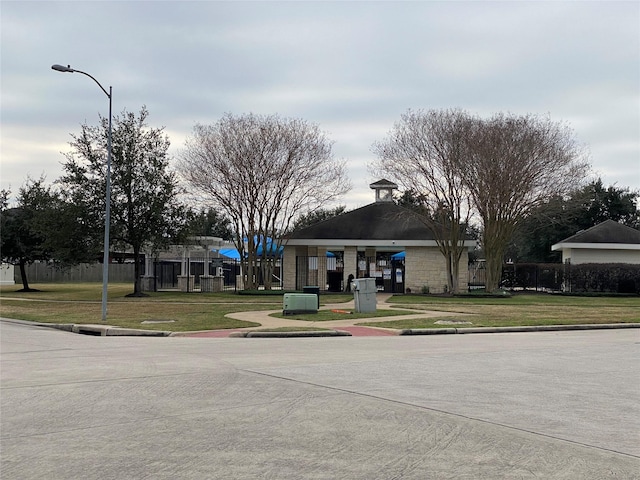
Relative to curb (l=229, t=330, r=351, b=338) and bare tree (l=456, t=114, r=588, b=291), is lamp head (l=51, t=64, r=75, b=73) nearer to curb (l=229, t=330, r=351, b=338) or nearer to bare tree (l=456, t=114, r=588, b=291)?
curb (l=229, t=330, r=351, b=338)

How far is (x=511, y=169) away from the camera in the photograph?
39.9m

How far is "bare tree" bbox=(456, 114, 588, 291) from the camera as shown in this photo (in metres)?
39.8

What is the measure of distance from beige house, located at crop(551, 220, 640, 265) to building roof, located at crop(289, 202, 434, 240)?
34.6 feet

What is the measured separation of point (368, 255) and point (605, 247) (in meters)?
15.7

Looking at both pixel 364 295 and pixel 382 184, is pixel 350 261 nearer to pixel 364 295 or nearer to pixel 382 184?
pixel 382 184

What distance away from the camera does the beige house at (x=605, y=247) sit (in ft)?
160

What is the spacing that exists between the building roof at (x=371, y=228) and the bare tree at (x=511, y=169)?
5.95m

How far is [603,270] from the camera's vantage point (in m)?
45.2

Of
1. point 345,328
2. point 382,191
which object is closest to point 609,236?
point 382,191

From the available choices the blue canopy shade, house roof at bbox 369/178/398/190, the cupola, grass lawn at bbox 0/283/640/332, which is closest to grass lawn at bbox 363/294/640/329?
grass lawn at bbox 0/283/640/332

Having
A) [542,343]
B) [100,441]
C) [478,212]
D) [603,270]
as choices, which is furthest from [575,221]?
[100,441]

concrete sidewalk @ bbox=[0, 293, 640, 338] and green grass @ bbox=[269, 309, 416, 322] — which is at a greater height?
green grass @ bbox=[269, 309, 416, 322]

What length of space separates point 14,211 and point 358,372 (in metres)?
48.9

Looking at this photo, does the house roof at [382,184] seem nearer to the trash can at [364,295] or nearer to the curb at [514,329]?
the trash can at [364,295]
